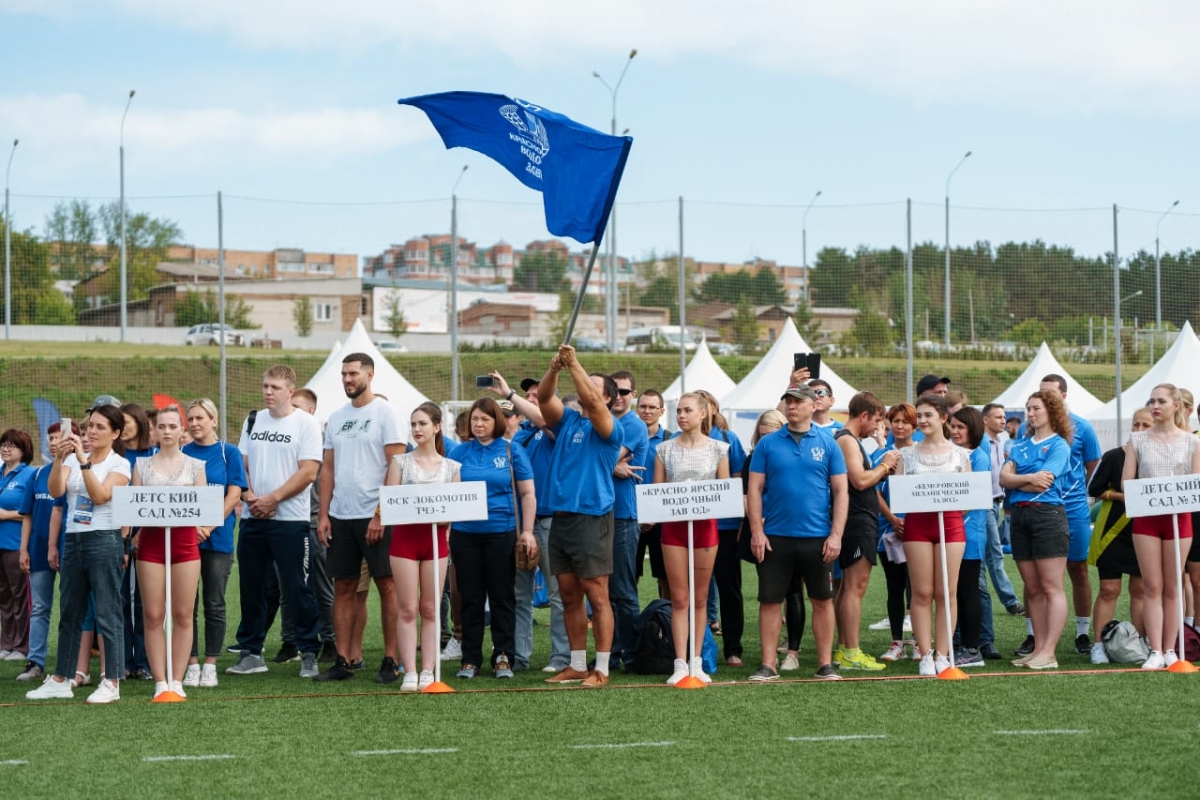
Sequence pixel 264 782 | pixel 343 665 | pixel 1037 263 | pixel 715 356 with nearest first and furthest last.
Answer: pixel 264 782, pixel 343 665, pixel 1037 263, pixel 715 356

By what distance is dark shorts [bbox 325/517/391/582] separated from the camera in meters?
7.50

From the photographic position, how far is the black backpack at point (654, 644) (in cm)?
780

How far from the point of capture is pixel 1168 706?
639 centimetres

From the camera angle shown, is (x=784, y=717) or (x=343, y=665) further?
(x=343, y=665)

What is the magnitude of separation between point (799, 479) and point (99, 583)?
12.7 ft

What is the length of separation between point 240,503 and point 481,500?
5.13ft

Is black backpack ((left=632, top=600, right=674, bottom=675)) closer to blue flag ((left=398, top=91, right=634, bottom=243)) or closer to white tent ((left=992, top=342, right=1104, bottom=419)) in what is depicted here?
blue flag ((left=398, top=91, right=634, bottom=243))

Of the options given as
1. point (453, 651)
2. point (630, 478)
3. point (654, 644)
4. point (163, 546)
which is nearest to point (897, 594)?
point (654, 644)

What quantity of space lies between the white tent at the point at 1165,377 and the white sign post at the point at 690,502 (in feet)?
43.8

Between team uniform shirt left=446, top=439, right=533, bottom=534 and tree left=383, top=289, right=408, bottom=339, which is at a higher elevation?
tree left=383, top=289, right=408, bottom=339

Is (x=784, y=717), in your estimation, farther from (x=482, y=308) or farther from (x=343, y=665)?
(x=482, y=308)

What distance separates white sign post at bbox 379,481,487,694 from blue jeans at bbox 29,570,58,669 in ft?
7.89

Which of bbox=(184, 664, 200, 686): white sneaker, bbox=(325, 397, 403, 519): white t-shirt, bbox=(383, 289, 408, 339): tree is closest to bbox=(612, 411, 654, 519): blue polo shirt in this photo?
bbox=(325, 397, 403, 519): white t-shirt

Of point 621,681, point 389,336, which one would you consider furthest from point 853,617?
point 389,336
